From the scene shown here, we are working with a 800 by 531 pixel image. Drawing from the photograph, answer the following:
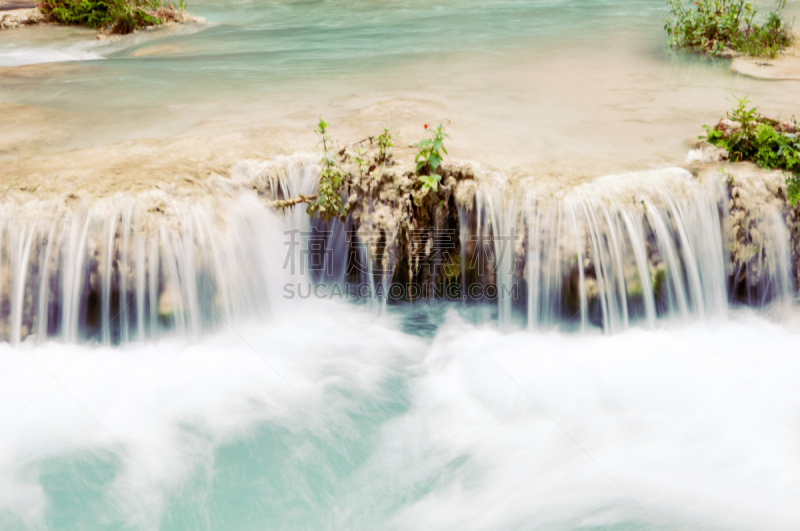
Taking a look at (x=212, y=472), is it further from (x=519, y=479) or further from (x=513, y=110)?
(x=513, y=110)

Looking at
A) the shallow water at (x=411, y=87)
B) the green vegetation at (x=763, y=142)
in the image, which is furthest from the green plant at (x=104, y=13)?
the green vegetation at (x=763, y=142)

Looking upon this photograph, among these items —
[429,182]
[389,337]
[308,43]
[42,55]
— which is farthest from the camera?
[42,55]

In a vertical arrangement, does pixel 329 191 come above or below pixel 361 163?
below

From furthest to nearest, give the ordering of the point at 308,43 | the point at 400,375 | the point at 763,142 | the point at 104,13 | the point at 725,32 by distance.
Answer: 1. the point at 104,13
2. the point at 308,43
3. the point at 725,32
4. the point at 763,142
5. the point at 400,375

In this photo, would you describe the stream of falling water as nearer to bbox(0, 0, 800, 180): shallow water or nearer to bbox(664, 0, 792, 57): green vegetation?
bbox(0, 0, 800, 180): shallow water

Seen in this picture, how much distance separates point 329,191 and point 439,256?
1.03 m

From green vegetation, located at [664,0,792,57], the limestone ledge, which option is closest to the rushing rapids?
the limestone ledge

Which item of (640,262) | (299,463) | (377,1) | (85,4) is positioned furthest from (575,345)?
(85,4)

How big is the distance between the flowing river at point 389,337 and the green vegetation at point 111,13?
5.59 metres

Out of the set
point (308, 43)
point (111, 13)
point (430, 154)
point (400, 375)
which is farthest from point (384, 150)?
point (111, 13)

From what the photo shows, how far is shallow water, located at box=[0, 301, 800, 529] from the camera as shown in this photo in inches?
160

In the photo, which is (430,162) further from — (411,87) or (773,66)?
(773,66)

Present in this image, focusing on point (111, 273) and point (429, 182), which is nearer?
point (111, 273)

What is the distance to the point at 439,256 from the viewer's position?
560 centimetres
